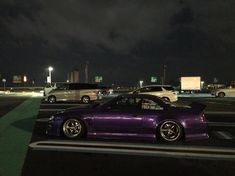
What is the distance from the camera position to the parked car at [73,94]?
1255 inches

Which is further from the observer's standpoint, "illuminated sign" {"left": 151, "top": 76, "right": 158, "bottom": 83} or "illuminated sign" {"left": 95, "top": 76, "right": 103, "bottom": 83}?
"illuminated sign" {"left": 95, "top": 76, "right": 103, "bottom": 83}

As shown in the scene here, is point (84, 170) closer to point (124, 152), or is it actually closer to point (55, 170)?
point (55, 170)

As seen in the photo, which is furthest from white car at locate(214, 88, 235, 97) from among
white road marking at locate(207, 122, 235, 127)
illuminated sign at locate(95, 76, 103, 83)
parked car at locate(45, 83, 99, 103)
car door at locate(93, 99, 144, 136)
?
illuminated sign at locate(95, 76, 103, 83)

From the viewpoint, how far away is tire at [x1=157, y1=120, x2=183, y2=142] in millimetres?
10992

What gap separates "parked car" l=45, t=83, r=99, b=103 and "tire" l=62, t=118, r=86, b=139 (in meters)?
20.5

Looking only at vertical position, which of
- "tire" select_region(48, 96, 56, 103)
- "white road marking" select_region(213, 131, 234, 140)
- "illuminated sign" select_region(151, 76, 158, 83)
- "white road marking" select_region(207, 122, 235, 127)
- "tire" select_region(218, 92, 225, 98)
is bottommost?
"white road marking" select_region(213, 131, 234, 140)

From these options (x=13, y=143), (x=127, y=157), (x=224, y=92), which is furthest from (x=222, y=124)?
(x=224, y=92)

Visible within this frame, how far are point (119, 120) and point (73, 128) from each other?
4.40 ft

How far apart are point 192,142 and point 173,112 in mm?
943

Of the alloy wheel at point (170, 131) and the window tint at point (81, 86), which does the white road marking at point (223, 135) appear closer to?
the alloy wheel at point (170, 131)

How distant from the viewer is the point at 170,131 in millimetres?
11023

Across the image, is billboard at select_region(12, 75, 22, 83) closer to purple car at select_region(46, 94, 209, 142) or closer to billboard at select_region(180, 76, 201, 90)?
billboard at select_region(180, 76, 201, 90)

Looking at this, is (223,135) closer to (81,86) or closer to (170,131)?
(170,131)

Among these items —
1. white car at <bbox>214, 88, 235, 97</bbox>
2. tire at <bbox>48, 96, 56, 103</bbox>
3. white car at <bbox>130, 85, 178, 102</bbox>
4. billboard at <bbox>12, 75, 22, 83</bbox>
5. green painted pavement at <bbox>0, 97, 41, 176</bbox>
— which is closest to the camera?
green painted pavement at <bbox>0, 97, 41, 176</bbox>
